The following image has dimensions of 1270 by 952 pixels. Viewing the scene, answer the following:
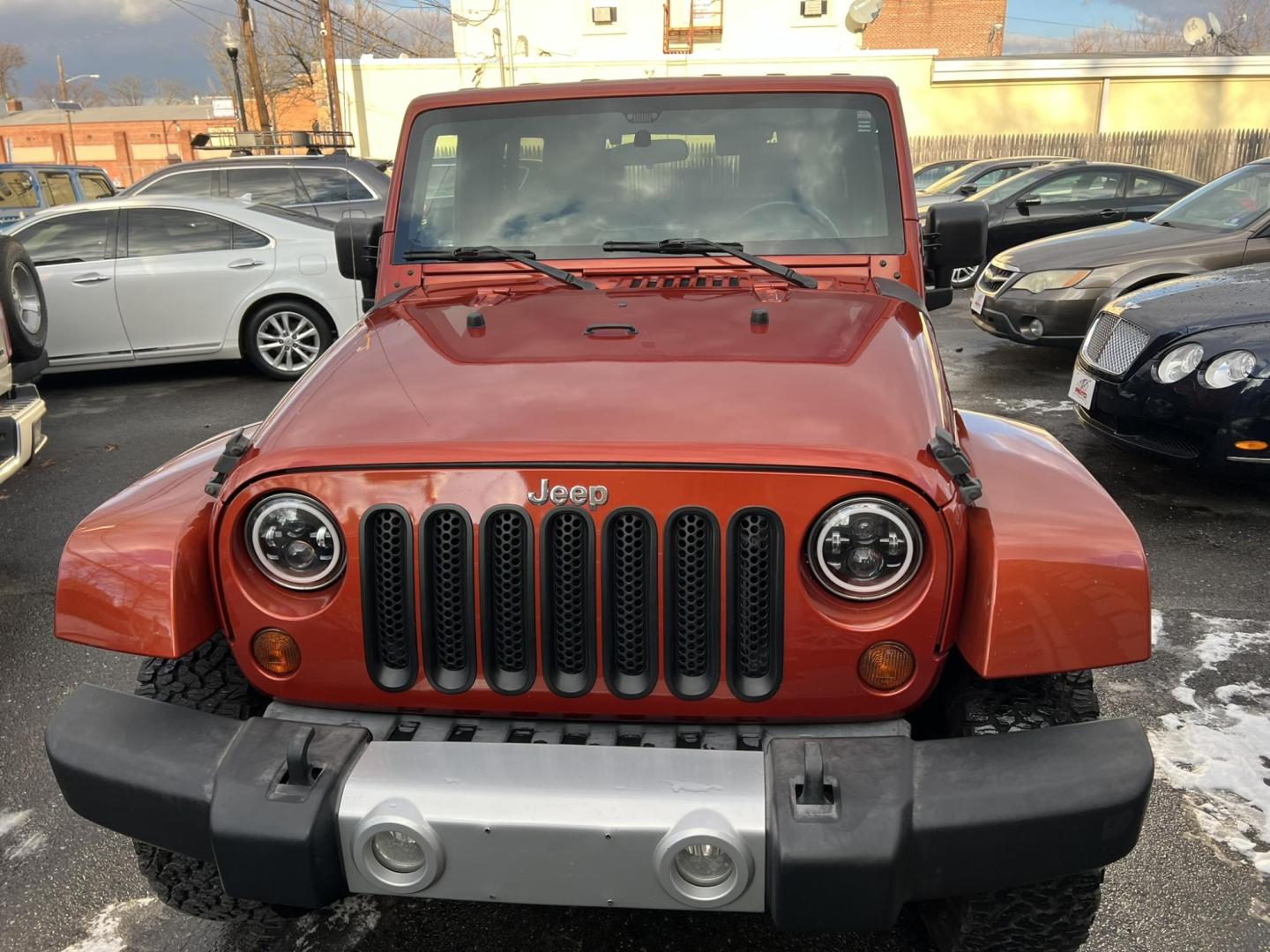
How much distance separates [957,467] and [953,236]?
1.80m

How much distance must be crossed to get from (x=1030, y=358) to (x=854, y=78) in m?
6.24

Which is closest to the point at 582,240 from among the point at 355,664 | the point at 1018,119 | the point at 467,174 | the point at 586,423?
the point at 467,174

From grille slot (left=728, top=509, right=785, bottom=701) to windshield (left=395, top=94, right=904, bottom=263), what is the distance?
59.8 inches

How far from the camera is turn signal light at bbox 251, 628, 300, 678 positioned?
6.82ft

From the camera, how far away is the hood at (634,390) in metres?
1.95

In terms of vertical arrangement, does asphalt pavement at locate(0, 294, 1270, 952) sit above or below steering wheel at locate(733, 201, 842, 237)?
below

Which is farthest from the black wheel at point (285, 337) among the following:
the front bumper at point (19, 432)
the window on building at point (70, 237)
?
the front bumper at point (19, 432)

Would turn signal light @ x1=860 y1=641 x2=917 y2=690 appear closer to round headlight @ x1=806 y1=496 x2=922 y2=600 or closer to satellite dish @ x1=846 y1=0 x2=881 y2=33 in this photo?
round headlight @ x1=806 y1=496 x2=922 y2=600

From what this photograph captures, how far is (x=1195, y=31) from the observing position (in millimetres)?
32781

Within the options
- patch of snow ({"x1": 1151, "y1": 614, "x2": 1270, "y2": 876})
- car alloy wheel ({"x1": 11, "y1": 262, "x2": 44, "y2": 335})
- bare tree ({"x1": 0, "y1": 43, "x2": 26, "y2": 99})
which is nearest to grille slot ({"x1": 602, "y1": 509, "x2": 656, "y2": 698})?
patch of snow ({"x1": 1151, "y1": 614, "x2": 1270, "y2": 876})

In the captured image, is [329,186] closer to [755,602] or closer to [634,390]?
[634,390]

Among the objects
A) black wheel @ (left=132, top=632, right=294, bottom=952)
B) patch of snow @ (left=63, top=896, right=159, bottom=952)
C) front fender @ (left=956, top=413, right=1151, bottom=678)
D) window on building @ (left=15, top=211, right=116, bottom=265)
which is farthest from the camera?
window on building @ (left=15, top=211, right=116, bottom=265)

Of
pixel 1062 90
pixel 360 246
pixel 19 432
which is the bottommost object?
pixel 19 432

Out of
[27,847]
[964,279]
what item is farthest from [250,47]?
[27,847]
